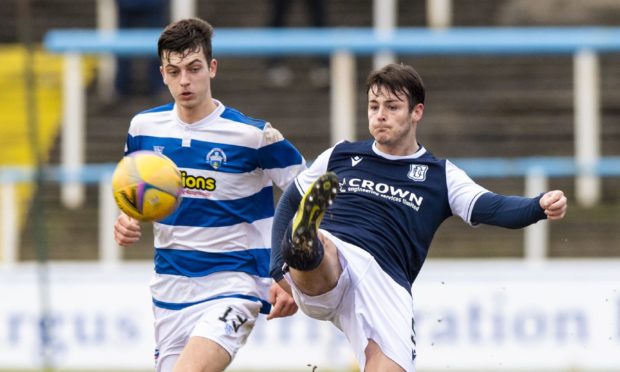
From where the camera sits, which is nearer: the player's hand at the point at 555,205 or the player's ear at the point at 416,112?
the player's hand at the point at 555,205

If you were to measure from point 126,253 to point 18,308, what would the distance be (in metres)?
1.71

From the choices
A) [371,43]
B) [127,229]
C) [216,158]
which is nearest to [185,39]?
[216,158]

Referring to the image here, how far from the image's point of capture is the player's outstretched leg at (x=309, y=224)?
6996 mm

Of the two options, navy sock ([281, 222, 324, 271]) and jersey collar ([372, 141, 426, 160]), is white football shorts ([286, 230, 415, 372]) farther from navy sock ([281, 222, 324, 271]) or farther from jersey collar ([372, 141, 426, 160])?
jersey collar ([372, 141, 426, 160])

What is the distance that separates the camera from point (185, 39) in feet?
25.6

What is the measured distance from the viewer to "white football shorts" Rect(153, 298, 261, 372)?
7.69 metres

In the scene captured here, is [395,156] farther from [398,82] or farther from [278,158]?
[278,158]

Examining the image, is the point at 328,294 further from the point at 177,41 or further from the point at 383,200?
the point at 177,41

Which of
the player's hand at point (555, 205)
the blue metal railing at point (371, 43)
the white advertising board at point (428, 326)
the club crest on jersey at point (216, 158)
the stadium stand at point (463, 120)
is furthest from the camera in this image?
the stadium stand at point (463, 120)

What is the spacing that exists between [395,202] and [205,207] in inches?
39.3

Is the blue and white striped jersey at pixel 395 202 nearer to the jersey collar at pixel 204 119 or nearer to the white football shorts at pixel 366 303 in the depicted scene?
the white football shorts at pixel 366 303

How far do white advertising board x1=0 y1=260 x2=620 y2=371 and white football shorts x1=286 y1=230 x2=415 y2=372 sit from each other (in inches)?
210

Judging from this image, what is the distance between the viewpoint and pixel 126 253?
14.7m

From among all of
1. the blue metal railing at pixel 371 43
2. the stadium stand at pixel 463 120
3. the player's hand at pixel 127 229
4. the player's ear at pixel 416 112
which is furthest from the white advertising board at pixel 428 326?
the player's ear at pixel 416 112
